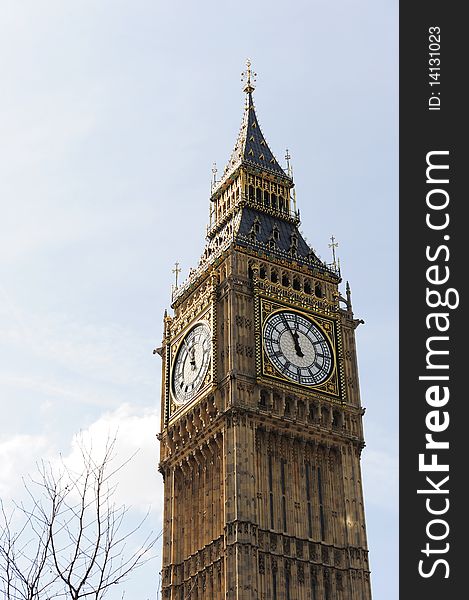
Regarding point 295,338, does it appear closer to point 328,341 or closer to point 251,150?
point 328,341

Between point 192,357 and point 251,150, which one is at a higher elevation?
point 251,150

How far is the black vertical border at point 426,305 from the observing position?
101 ft

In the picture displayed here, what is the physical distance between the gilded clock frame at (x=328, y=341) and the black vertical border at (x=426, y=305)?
32.9 metres

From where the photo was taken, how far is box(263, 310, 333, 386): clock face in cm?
6838

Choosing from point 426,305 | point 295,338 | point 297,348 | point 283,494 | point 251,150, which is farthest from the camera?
point 251,150

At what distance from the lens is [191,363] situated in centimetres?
7144

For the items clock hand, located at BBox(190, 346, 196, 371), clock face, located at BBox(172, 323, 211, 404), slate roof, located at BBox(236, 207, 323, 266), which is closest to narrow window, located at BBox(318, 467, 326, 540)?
clock face, located at BBox(172, 323, 211, 404)

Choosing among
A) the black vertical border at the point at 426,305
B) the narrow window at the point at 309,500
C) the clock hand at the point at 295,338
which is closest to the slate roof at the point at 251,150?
the clock hand at the point at 295,338

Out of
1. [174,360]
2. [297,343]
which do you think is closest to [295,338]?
[297,343]

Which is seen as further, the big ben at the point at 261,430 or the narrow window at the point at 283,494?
the narrow window at the point at 283,494

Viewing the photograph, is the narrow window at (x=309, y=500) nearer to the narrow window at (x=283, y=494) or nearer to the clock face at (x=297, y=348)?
the narrow window at (x=283, y=494)

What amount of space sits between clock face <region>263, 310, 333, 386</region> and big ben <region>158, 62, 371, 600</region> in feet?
0.30

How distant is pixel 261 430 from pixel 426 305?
33.7m

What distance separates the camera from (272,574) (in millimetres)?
61156
